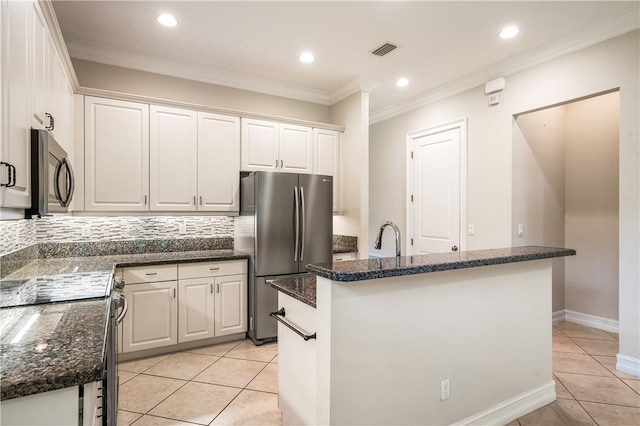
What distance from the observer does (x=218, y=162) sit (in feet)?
11.8

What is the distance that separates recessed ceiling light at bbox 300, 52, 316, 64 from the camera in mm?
3346

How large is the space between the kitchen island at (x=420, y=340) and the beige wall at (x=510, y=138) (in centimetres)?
98

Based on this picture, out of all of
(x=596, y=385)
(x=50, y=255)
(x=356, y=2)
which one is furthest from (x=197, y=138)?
(x=596, y=385)

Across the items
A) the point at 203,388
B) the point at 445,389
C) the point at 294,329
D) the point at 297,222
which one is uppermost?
the point at 297,222

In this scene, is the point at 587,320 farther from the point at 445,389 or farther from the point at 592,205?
the point at 445,389

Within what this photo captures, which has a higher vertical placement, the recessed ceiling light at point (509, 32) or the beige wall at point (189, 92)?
the recessed ceiling light at point (509, 32)

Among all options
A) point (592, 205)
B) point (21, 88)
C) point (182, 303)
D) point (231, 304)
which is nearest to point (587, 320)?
point (592, 205)

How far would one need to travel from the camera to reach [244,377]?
107 inches

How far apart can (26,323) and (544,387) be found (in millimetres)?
2978

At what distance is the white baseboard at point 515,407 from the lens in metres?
2.04

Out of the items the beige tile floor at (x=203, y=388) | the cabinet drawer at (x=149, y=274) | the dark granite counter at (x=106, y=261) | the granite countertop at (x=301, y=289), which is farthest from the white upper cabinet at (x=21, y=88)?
the beige tile floor at (x=203, y=388)

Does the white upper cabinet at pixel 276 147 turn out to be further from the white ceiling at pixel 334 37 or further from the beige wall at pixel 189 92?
the white ceiling at pixel 334 37

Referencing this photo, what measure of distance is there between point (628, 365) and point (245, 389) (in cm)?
306

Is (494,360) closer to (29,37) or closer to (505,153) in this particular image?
(505,153)
